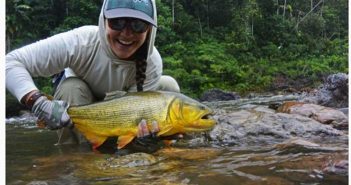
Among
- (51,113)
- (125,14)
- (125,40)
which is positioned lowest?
(51,113)

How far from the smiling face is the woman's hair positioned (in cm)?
9

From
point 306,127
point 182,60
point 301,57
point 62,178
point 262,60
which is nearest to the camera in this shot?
point 62,178

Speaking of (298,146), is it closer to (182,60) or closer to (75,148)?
(75,148)

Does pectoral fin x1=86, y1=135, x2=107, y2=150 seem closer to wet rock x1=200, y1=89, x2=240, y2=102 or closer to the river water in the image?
the river water

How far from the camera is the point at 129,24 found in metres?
2.61

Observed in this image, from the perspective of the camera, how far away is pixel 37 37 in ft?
78.6

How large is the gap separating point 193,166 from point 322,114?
2.36m

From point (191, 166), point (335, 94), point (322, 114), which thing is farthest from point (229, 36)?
point (191, 166)

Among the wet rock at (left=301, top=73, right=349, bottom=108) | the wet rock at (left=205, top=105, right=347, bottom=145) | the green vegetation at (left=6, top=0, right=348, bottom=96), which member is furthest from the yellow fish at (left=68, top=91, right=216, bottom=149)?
the green vegetation at (left=6, top=0, right=348, bottom=96)

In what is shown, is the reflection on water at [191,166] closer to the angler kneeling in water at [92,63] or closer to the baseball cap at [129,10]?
the angler kneeling in water at [92,63]

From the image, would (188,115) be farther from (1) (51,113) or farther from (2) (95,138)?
(1) (51,113)

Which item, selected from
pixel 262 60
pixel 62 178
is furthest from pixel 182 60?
pixel 62 178

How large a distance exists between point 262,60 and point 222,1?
258 inches

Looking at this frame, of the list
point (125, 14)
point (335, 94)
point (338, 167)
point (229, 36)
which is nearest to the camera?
point (338, 167)
